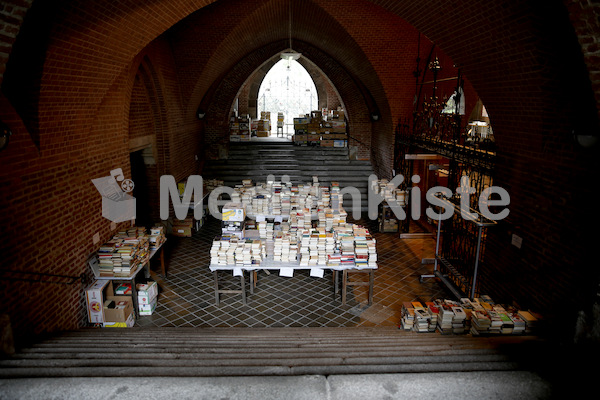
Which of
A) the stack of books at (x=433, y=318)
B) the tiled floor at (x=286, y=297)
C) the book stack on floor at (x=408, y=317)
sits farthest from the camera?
the tiled floor at (x=286, y=297)

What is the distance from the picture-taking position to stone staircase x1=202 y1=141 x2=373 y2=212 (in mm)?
15195

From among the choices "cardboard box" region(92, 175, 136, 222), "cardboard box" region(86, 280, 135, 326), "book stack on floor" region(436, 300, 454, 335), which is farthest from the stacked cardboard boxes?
"book stack on floor" region(436, 300, 454, 335)

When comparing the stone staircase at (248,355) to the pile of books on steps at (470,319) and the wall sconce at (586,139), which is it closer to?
the pile of books on steps at (470,319)

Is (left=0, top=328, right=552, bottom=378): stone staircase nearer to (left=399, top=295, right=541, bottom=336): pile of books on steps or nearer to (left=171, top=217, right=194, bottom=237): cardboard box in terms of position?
(left=399, top=295, right=541, bottom=336): pile of books on steps

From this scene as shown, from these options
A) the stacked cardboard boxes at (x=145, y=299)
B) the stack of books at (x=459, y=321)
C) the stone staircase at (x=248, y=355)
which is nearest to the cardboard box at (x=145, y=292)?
the stacked cardboard boxes at (x=145, y=299)

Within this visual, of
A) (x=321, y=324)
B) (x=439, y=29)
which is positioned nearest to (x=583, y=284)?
(x=321, y=324)

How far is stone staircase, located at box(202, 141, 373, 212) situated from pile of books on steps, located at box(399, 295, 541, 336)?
8508 mm

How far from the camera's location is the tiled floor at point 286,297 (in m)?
7.11

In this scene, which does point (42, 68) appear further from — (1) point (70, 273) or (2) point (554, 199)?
(2) point (554, 199)

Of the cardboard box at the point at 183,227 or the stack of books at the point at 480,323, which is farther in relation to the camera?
the cardboard box at the point at 183,227

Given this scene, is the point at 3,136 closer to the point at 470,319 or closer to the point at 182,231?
the point at 470,319

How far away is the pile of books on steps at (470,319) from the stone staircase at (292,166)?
8.51 m

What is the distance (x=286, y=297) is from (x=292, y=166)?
8.37 meters

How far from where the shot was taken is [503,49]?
18.1 feet
